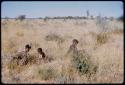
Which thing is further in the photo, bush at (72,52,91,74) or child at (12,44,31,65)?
child at (12,44,31,65)

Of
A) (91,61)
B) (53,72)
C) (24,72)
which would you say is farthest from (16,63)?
(91,61)

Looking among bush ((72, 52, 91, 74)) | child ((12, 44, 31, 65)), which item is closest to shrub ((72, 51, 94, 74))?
bush ((72, 52, 91, 74))

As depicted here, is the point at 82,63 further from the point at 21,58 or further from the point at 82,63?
the point at 21,58

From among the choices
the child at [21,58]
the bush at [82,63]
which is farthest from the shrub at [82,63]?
the child at [21,58]

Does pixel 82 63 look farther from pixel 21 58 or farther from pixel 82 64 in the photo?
pixel 21 58

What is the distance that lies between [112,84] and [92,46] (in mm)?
3622

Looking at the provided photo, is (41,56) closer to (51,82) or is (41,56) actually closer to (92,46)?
(51,82)

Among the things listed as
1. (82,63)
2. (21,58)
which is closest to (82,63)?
(82,63)

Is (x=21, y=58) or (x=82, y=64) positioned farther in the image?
(x=21, y=58)

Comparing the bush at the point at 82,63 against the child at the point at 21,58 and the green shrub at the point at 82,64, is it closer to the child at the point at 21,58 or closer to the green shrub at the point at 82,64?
the green shrub at the point at 82,64

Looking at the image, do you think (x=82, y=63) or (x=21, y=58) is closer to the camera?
(x=82, y=63)

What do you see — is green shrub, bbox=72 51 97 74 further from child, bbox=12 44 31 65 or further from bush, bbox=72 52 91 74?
child, bbox=12 44 31 65

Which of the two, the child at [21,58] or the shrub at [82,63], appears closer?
the shrub at [82,63]

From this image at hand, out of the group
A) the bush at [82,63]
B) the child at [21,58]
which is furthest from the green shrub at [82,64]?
the child at [21,58]
